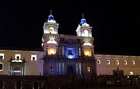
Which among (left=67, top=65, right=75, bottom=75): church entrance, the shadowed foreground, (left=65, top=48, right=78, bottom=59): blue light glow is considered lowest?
the shadowed foreground

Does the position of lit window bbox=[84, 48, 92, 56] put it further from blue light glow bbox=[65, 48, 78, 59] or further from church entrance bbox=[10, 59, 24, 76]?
church entrance bbox=[10, 59, 24, 76]

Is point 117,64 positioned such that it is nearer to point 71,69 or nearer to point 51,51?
point 71,69

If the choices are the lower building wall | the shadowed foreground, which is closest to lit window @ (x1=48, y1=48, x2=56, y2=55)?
the shadowed foreground

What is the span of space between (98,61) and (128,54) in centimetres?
962

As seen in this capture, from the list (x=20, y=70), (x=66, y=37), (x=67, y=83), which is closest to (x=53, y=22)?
(x=66, y=37)

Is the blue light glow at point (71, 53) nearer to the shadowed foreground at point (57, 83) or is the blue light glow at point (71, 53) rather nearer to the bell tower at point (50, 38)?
the bell tower at point (50, 38)

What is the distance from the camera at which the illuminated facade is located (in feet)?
200

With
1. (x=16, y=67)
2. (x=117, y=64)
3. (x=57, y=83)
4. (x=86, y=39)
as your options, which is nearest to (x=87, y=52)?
(x=86, y=39)

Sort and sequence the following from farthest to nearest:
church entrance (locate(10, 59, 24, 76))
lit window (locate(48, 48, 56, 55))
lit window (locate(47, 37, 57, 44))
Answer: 1. lit window (locate(47, 37, 57, 44))
2. lit window (locate(48, 48, 56, 55))
3. church entrance (locate(10, 59, 24, 76))

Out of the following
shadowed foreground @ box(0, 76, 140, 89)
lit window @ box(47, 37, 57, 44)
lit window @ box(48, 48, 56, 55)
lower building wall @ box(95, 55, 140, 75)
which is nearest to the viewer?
shadowed foreground @ box(0, 76, 140, 89)

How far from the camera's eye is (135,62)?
238 ft

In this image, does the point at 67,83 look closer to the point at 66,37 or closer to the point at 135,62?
the point at 66,37

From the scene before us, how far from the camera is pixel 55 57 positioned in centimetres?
6166

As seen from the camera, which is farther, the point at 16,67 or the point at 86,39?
the point at 86,39
